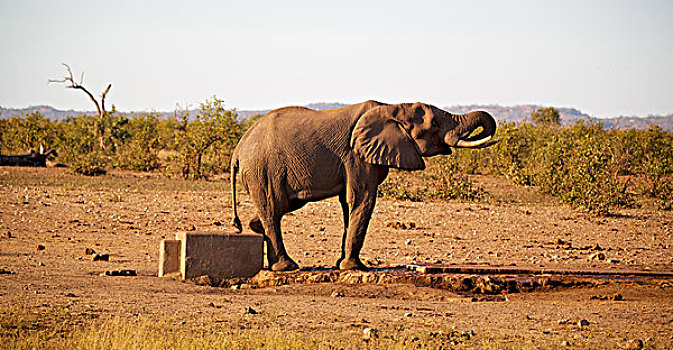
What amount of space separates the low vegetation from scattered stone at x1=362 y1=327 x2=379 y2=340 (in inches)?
615

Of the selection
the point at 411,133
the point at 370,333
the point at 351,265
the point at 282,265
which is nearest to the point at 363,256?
the point at 351,265

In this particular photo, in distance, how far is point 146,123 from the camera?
45.5 meters

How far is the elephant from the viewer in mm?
12172

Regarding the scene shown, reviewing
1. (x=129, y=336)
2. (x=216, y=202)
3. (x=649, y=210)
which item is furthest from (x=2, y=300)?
(x=649, y=210)

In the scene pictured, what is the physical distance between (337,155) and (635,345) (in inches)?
207

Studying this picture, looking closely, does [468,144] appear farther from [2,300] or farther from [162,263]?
[2,300]

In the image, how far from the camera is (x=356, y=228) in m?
12.3

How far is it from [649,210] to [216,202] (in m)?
13.0

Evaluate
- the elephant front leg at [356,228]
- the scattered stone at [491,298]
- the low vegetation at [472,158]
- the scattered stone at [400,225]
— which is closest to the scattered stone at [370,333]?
the scattered stone at [491,298]

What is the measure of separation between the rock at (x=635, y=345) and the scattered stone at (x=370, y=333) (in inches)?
99.2

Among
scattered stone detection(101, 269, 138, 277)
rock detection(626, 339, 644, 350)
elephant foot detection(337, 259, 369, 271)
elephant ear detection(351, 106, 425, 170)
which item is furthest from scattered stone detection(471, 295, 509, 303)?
scattered stone detection(101, 269, 138, 277)

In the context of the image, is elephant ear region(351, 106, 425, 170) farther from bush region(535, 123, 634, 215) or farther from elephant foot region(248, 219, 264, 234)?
bush region(535, 123, 634, 215)

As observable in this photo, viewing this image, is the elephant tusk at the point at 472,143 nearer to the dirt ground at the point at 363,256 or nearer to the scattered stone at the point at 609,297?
the dirt ground at the point at 363,256

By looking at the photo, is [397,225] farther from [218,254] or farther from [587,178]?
[218,254]
